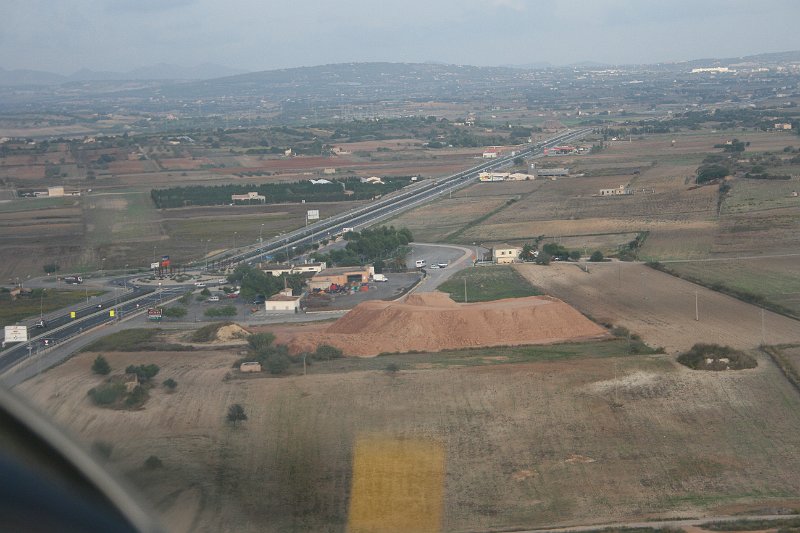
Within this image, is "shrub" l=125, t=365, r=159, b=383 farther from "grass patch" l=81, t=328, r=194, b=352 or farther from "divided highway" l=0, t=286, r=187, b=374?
"grass patch" l=81, t=328, r=194, b=352

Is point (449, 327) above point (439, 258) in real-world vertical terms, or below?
above

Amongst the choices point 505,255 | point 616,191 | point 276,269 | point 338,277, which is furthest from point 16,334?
point 616,191

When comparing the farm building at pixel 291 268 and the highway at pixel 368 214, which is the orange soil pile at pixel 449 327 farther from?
the highway at pixel 368 214

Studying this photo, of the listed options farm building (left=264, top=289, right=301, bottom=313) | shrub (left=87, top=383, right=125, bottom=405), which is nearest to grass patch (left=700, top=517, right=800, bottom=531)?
shrub (left=87, top=383, right=125, bottom=405)

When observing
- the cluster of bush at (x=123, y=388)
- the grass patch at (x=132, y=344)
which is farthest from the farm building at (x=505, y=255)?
the cluster of bush at (x=123, y=388)

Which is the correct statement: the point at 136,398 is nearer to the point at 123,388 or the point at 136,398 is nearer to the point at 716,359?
the point at 123,388

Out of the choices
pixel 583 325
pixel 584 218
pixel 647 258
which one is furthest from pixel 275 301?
pixel 584 218
